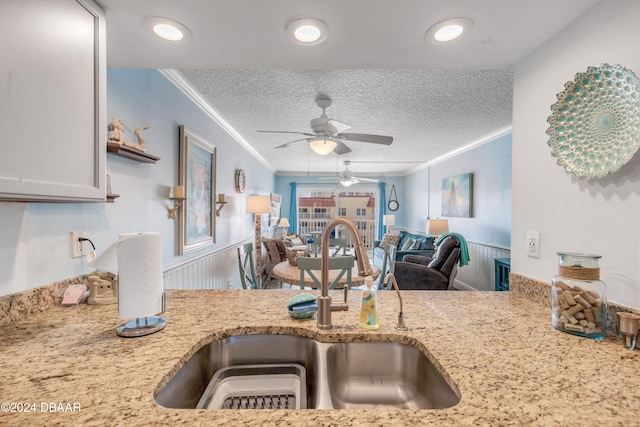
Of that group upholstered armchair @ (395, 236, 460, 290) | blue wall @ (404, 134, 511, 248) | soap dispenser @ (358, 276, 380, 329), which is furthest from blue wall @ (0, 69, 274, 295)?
blue wall @ (404, 134, 511, 248)

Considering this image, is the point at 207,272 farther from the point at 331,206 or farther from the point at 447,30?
the point at 331,206

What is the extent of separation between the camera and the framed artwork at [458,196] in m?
4.79

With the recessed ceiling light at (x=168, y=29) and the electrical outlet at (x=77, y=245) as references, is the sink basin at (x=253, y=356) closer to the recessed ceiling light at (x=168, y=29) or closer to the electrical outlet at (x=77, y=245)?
the electrical outlet at (x=77, y=245)

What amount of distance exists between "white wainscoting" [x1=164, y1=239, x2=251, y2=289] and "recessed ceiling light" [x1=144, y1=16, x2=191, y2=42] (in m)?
1.60

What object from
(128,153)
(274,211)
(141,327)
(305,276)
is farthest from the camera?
(274,211)

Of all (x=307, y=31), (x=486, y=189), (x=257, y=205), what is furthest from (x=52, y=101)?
(x=486, y=189)

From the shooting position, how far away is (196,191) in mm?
2732

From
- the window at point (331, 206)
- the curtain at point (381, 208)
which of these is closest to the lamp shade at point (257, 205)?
the window at point (331, 206)

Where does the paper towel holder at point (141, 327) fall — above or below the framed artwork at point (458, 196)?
below

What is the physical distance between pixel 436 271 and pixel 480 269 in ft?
4.47

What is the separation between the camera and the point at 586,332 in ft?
3.10

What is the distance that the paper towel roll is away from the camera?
0.94 meters

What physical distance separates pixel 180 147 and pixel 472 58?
217cm

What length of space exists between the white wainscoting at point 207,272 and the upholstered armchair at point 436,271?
2.15 meters
